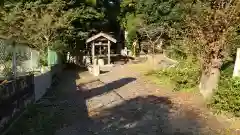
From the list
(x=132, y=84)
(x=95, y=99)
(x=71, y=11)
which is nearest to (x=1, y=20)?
(x=71, y=11)

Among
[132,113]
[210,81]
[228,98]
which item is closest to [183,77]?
[210,81]

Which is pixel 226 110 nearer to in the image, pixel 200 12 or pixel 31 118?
pixel 200 12

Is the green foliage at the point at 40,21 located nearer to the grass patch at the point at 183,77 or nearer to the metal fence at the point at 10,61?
the grass patch at the point at 183,77

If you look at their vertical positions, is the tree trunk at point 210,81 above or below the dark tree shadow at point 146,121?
above

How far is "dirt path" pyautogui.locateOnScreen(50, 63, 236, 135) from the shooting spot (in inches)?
317

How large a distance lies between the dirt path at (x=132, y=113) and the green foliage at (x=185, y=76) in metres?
0.80

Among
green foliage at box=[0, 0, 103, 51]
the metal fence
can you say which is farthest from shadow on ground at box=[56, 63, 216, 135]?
green foliage at box=[0, 0, 103, 51]

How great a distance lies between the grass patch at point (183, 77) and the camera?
13.7 m

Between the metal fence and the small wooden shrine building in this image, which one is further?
the small wooden shrine building

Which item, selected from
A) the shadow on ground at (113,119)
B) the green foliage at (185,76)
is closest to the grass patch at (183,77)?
the green foliage at (185,76)

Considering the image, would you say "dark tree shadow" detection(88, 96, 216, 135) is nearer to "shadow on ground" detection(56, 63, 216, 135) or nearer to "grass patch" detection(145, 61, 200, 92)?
"shadow on ground" detection(56, 63, 216, 135)

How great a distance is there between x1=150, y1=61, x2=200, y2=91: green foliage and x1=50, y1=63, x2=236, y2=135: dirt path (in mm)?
796

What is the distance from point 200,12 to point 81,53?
1660 cm

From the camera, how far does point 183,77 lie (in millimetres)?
14133
